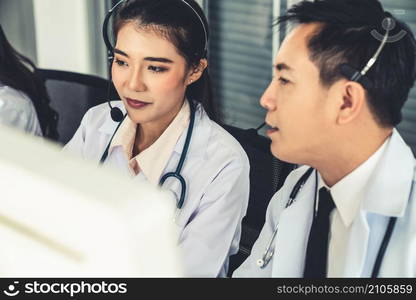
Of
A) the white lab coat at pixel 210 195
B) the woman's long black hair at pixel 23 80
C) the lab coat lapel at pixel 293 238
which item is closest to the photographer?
the lab coat lapel at pixel 293 238

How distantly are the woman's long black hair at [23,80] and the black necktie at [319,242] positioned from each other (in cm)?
90

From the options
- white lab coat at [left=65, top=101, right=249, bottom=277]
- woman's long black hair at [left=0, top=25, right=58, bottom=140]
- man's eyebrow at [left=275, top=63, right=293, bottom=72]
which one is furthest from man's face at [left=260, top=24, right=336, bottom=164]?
woman's long black hair at [left=0, top=25, right=58, bottom=140]

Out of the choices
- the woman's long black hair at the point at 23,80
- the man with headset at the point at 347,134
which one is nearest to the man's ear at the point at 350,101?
the man with headset at the point at 347,134

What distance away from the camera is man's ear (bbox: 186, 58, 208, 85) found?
1.17 m

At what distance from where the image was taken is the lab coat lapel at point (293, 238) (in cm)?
89

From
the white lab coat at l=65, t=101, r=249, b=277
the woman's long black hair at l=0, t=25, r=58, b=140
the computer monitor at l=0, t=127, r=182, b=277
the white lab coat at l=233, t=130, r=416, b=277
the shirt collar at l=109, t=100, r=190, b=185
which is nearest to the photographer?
the computer monitor at l=0, t=127, r=182, b=277

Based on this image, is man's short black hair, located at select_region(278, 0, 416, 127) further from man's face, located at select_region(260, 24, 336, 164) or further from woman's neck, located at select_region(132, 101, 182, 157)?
woman's neck, located at select_region(132, 101, 182, 157)

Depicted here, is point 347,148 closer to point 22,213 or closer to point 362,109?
point 362,109

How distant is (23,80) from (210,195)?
68 centimetres

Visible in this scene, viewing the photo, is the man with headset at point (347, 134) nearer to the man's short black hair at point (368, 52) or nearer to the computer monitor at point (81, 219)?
the man's short black hair at point (368, 52)

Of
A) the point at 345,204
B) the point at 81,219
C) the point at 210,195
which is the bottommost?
the point at 210,195

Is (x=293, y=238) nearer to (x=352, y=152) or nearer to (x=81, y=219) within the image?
(x=352, y=152)

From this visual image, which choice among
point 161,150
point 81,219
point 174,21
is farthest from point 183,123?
point 81,219

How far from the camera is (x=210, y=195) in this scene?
1.10 m
